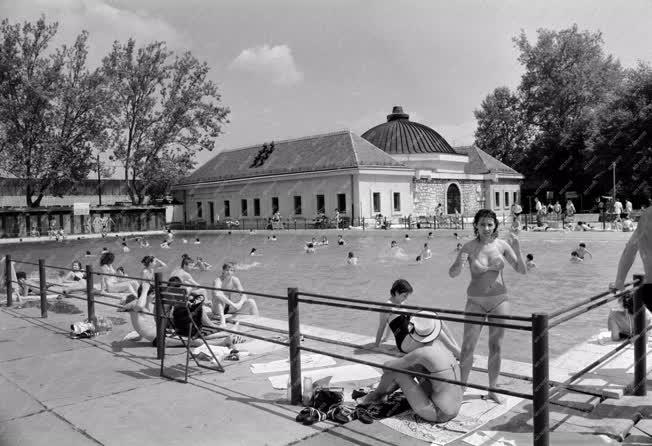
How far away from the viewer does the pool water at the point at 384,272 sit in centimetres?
1127

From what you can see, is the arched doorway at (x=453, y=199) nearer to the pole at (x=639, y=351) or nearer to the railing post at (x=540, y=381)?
the pole at (x=639, y=351)

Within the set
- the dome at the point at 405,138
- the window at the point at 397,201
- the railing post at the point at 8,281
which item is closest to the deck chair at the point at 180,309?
the railing post at the point at 8,281

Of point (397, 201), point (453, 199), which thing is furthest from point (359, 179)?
point (453, 199)

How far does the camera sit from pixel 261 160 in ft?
172

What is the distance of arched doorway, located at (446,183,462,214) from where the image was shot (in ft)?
154

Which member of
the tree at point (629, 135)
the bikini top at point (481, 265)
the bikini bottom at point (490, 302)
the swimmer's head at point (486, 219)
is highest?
the tree at point (629, 135)

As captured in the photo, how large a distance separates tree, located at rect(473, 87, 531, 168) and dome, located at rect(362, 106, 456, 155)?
70.3 feet

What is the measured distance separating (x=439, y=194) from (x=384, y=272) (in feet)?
88.1

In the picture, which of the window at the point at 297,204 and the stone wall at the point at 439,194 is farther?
the window at the point at 297,204

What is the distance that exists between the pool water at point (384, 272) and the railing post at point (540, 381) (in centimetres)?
462

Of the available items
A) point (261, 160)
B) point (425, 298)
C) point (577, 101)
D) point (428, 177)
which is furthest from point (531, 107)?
point (425, 298)

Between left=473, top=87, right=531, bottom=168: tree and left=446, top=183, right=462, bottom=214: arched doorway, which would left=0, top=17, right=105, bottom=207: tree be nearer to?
left=446, top=183, right=462, bottom=214: arched doorway

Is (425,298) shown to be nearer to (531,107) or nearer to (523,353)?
(523,353)

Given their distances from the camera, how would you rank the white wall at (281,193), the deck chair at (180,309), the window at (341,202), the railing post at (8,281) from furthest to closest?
the white wall at (281,193)
the window at (341,202)
the railing post at (8,281)
the deck chair at (180,309)
